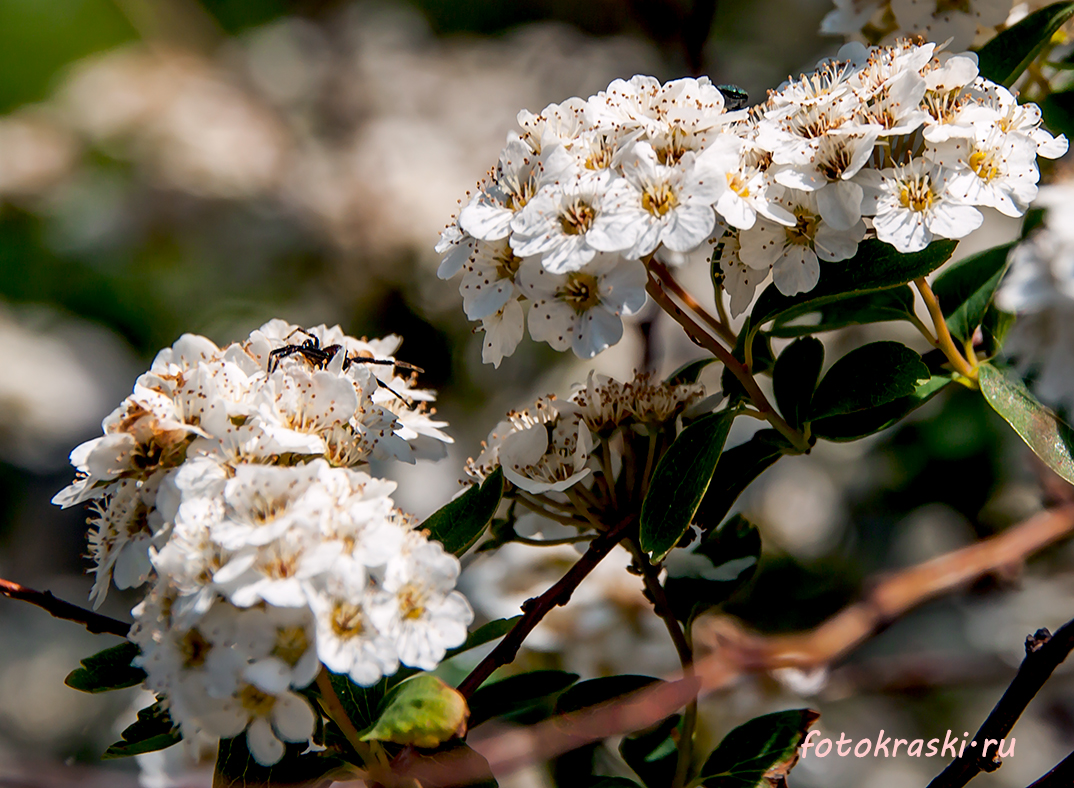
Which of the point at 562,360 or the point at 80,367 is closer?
the point at 562,360

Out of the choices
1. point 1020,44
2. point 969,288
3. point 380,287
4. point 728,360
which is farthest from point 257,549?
point 380,287

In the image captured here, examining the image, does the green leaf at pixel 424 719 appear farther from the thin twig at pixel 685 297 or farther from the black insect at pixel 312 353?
the thin twig at pixel 685 297

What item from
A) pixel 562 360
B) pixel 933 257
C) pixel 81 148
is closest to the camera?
pixel 933 257

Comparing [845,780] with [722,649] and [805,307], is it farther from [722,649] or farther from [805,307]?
[805,307]

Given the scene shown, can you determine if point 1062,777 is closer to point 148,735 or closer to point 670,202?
point 670,202

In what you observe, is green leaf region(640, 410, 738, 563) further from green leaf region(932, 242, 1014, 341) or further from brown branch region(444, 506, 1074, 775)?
green leaf region(932, 242, 1014, 341)

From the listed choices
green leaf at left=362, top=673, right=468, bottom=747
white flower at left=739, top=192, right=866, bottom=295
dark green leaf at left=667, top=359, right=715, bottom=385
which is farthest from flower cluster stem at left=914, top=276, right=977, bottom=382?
green leaf at left=362, top=673, right=468, bottom=747

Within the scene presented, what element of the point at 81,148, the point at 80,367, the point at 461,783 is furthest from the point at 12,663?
the point at 461,783
